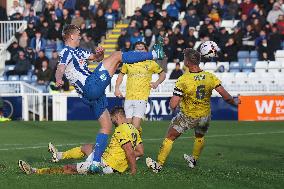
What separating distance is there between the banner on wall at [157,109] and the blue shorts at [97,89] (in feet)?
46.5

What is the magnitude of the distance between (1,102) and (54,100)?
1.52m

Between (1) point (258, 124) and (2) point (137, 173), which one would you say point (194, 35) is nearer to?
(1) point (258, 124)

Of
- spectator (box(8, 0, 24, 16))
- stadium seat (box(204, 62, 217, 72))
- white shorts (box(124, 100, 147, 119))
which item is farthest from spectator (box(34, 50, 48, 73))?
white shorts (box(124, 100, 147, 119))

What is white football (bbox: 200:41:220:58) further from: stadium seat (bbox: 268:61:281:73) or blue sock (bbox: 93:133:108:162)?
stadium seat (bbox: 268:61:281:73)

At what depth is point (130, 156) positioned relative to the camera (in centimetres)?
1369

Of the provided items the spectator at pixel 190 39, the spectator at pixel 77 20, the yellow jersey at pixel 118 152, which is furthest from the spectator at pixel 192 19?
the yellow jersey at pixel 118 152

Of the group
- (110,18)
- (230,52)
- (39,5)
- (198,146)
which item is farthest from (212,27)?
(198,146)

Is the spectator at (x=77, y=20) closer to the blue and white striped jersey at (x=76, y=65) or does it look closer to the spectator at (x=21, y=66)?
the spectator at (x=21, y=66)

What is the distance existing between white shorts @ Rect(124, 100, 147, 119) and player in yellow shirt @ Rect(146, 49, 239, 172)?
8.91 ft

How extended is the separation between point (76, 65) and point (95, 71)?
36cm

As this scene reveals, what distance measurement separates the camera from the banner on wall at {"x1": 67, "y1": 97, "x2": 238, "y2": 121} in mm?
28672

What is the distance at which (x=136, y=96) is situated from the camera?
18.1 metres

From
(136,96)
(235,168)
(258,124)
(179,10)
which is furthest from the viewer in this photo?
(179,10)

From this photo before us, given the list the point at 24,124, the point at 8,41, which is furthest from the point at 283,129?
the point at 8,41
